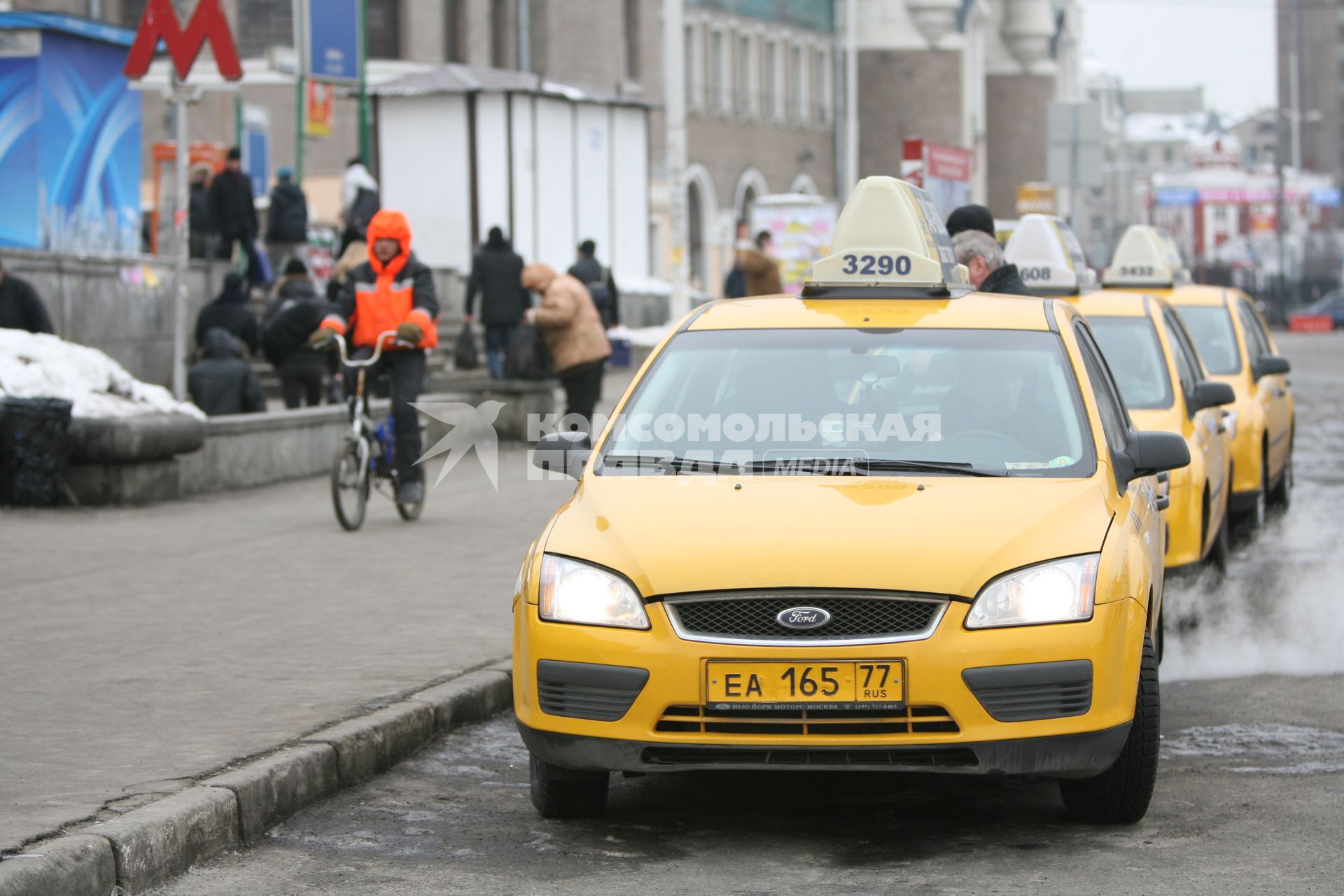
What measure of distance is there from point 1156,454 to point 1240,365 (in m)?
7.35

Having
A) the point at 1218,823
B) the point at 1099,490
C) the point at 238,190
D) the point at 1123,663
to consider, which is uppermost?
the point at 238,190

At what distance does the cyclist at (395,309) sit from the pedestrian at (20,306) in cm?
316

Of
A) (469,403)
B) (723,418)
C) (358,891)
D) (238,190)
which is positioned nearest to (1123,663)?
(723,418)

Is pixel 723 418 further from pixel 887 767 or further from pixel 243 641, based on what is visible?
pixel 243 641

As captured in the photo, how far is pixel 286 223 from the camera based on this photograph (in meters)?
25.3

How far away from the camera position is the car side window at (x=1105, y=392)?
6.88 meters

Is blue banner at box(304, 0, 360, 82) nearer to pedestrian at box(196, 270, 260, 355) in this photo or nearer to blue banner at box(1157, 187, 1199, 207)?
pedestrian at box(196, 270, 260, 355)

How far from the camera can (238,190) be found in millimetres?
23875

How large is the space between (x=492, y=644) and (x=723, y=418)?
2.52 metres

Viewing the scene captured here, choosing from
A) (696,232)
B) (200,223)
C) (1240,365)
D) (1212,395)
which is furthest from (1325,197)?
(1212,395)

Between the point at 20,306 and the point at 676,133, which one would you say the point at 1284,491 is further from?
the point at 676,133

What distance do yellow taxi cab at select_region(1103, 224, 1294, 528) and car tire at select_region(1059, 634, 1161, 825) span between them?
18.7 ft

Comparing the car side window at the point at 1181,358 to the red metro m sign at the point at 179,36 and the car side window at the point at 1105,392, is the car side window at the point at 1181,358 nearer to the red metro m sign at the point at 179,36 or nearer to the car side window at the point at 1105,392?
the car side window at the point at 1105,392

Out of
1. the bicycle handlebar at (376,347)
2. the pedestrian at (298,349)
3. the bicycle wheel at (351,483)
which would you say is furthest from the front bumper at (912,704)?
the pedestrian at (298,349)
